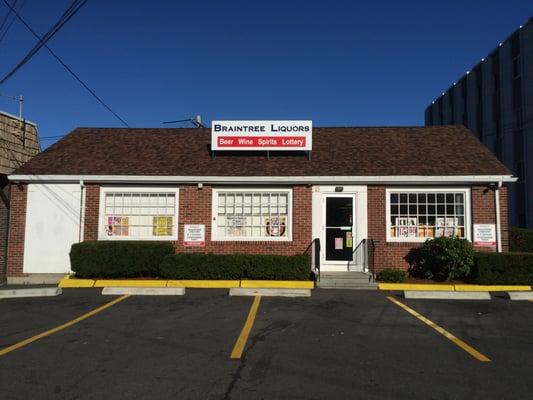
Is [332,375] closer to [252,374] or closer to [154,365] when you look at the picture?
[252,374]

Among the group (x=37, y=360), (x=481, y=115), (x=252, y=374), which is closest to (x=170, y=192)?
(x=37, y=360)

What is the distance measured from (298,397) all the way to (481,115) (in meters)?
42.0

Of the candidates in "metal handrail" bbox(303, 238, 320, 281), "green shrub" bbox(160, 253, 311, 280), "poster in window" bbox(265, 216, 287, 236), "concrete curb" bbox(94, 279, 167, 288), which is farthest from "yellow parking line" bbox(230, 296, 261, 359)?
"poster in window" bbox(265, 216, 287, 236)

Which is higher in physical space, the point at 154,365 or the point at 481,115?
the point at 481,115

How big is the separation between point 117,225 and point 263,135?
205 inches

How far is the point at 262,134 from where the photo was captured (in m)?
15.3

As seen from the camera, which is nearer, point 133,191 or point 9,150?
point 133,191

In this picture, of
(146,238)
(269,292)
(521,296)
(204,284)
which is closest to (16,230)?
(146,238)

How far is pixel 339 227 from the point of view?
1408 cm

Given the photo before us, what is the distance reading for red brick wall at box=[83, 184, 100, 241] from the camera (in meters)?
14.1

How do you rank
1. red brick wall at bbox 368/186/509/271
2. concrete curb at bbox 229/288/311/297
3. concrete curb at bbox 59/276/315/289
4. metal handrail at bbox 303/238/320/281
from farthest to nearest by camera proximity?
red brick wall at bbox 368/186/509/271 → metal handrail at bbox 303/238/320/281 → concrete curb at bbox 59/276/315/289 → concrete curb at bbox 229/288/311/297

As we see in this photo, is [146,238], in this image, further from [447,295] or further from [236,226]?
[447,295]

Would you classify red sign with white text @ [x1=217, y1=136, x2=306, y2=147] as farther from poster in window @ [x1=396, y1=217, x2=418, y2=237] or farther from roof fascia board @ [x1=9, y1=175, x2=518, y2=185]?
poster in window @ [x1=396, y1=217, x2=418, y2=237]

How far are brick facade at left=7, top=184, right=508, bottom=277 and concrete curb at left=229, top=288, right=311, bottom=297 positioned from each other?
286cm
